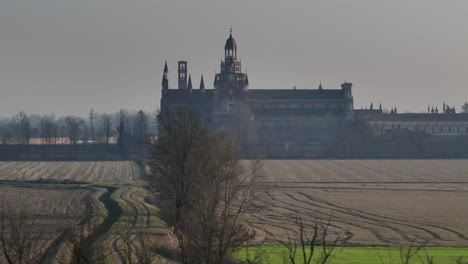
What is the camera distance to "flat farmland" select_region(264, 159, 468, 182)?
8294 cm

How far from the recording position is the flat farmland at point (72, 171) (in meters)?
81.6

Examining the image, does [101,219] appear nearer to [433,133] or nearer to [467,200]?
[467,200]

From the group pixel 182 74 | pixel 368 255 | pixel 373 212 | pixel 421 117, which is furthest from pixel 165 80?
pixel 368 255

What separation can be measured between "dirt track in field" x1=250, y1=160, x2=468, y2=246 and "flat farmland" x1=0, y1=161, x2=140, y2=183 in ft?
57.3

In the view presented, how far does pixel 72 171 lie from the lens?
90.9m

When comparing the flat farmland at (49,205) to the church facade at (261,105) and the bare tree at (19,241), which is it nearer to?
the bare tree at (19,241)

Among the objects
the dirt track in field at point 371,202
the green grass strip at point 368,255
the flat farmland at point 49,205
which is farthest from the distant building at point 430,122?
the green grass strip at point 368,255


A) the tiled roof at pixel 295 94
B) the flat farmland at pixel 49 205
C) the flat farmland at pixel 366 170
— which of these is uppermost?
the tiled roof at pixel 295 94

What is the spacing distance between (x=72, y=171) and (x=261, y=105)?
64.5 metres

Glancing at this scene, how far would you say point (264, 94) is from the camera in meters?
151

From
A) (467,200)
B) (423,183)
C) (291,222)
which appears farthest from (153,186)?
(423,183)

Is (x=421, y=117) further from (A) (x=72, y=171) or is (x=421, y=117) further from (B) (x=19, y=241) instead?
(B) (x=19, y=241)

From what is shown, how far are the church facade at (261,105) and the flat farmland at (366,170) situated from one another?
A: 83.1 feet

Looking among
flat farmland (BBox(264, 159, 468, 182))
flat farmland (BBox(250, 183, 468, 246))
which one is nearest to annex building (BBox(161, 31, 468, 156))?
flat farmland (BBox(264, 159, 468, 182))
